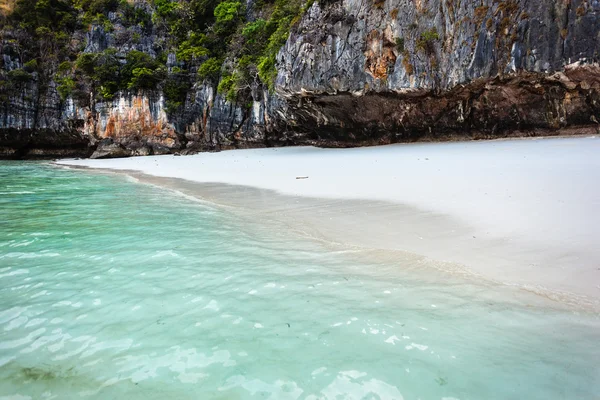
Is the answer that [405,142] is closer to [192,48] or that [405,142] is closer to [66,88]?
[192,48]

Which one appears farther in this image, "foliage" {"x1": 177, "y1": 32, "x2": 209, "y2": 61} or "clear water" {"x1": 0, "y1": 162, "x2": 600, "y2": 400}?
"foliage" {"x1": 177, "y1": 32, "x2": 209, "y2": 61}

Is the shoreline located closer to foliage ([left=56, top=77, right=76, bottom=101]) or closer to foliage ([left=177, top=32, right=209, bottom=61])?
foliage ([left=56, top=77, right=76, bottom=101])

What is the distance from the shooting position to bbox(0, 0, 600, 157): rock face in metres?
8.75

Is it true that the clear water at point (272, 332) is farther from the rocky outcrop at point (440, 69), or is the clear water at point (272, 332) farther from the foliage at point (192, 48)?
the foliage at point (192, 48)

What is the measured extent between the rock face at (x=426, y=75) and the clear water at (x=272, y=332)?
943 cm

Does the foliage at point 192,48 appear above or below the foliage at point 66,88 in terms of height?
above

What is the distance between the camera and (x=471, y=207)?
4.18 meters

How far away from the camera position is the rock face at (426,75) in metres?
8.75

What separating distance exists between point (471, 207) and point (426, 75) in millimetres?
8304

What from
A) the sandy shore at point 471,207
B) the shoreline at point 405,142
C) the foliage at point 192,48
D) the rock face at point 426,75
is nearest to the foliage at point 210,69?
the foliage at point 192,48

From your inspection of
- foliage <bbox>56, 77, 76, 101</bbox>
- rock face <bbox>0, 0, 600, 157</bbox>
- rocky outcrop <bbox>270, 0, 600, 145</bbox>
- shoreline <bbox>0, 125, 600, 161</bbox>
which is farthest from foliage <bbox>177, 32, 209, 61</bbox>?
rocky outcrop <bbox>270, 0, 600, 145</bbox>

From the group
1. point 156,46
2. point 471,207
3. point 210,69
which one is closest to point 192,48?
point 210,69

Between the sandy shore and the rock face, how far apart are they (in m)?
2.03

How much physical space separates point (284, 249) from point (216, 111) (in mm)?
18892
